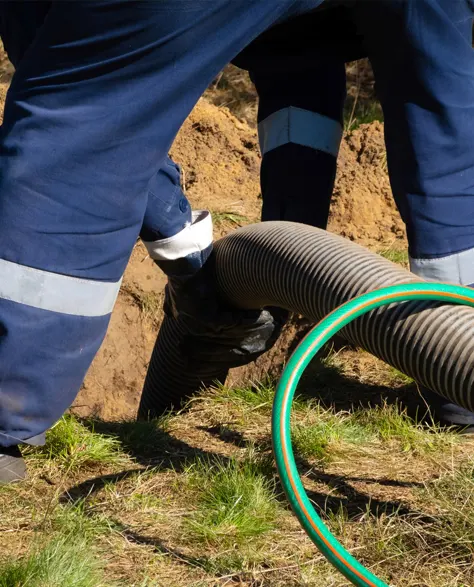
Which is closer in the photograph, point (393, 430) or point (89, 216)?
point (89, 216)


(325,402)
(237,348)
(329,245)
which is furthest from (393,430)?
(237,348)

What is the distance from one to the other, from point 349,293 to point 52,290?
0.77 metres

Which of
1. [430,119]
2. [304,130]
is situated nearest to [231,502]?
[430,119]

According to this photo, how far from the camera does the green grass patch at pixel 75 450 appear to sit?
8.35 ft

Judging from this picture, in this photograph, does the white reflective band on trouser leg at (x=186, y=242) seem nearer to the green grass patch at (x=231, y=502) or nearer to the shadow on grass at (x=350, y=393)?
the shadow on grass at (x=350, y=393)

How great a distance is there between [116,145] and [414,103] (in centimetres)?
113

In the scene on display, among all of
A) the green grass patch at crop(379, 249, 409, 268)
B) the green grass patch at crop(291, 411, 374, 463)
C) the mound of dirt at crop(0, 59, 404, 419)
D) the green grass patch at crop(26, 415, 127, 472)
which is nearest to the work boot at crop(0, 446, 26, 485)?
the green grass patch at crop(26, 415, 127, 472)

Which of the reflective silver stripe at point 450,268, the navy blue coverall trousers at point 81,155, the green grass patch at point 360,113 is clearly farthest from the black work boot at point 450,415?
the green grass patch at point 360,113

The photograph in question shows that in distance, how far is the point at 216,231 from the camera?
4.48 metres

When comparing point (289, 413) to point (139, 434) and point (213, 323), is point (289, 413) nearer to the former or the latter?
point (139, 434)

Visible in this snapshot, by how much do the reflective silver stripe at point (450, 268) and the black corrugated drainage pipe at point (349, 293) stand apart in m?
0.40

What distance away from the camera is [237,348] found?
3.55 m

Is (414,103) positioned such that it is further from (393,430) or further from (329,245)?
(393,430)

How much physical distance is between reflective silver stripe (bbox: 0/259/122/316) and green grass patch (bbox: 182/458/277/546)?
0.59 meters
